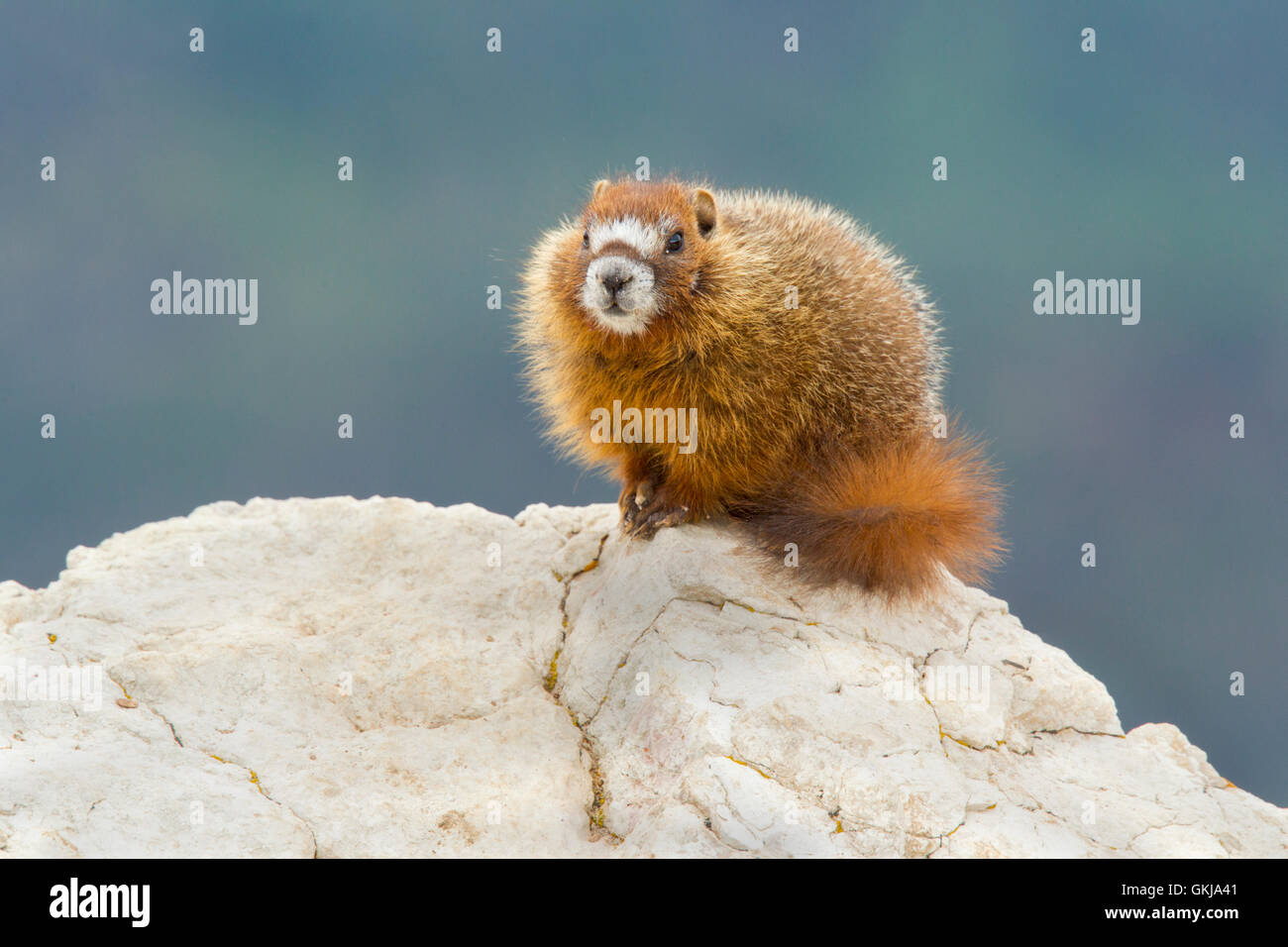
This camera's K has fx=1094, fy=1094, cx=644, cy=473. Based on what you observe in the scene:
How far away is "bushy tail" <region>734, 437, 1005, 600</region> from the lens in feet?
17.4

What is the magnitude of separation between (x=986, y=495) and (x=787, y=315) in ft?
4.46

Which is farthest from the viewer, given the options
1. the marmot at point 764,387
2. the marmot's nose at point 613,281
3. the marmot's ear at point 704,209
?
the marmot's ear at point 704,209

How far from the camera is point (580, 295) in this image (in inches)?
219

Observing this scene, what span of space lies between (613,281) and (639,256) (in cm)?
22

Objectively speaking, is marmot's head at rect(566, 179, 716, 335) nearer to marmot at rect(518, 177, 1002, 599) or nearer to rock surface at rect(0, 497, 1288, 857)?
marmot at rect(518, 177, 1002, 599)

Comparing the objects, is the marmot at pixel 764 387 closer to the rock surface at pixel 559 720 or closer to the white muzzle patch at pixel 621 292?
the white muzzle patch at pixel 621 292

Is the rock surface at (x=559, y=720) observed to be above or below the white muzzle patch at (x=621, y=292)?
below

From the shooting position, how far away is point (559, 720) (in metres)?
5.13

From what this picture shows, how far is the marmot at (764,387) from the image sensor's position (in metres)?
5.37

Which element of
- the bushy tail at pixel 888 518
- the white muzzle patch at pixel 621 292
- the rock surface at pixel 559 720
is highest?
the white muzzle patch at pixel 621 292

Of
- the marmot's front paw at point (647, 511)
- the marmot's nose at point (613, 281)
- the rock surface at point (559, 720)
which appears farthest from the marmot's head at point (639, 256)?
the rock surface at point (559, 720)

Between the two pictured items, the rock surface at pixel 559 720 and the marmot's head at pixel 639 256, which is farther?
the marmot's head at pixel 639 256

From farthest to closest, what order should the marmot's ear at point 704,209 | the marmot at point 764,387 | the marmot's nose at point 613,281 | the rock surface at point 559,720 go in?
the marmot's ear at point 704,209, the marmot at point 764,387, the marmot's nose at point 613,281, the rock surface at point 559,720

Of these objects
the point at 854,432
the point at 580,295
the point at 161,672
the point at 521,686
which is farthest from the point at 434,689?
the point at 854,432
